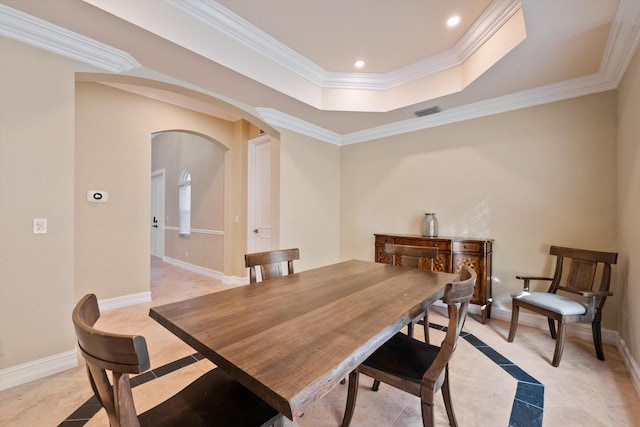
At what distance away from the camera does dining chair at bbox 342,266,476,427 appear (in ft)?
4.01

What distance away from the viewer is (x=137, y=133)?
3.74 m

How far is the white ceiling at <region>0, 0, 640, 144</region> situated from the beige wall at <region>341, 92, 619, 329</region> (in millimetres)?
264

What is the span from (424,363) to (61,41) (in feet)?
11.1

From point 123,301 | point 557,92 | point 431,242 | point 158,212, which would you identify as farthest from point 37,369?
point 158,212

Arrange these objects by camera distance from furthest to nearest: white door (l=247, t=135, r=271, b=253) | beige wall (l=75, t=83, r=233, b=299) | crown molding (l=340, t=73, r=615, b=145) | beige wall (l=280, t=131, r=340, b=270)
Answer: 1. white door (l=247, t=135, r=271, b=253)
2. beige wall (l=280, t=131, r=340, b=270)
3. beige wall (l=75, t=83, r=233, b=299)
4. crown molding (l=340, t=73, r=615, b=145)

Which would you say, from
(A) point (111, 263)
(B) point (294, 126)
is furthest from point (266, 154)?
(A) point (111, 263)

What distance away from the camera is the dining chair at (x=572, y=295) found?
223 centimetres

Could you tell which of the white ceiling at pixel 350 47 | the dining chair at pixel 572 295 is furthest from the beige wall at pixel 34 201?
the dining chair at pixel 572 295

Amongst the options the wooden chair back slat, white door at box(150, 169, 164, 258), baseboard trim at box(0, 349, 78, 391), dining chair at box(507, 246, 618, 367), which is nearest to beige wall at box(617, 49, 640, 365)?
dining chair at box(507, 246, 618, 367)

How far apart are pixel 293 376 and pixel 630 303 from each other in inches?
117

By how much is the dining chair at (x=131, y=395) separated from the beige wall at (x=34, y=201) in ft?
5.07

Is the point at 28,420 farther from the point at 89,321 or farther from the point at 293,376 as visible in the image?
the point at 293,376

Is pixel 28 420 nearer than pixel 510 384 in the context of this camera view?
Yes

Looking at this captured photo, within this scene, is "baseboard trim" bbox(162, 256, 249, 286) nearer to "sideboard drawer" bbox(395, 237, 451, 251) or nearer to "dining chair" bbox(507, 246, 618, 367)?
"sideboard drawer" bbox(395, 237, 451, 251)
